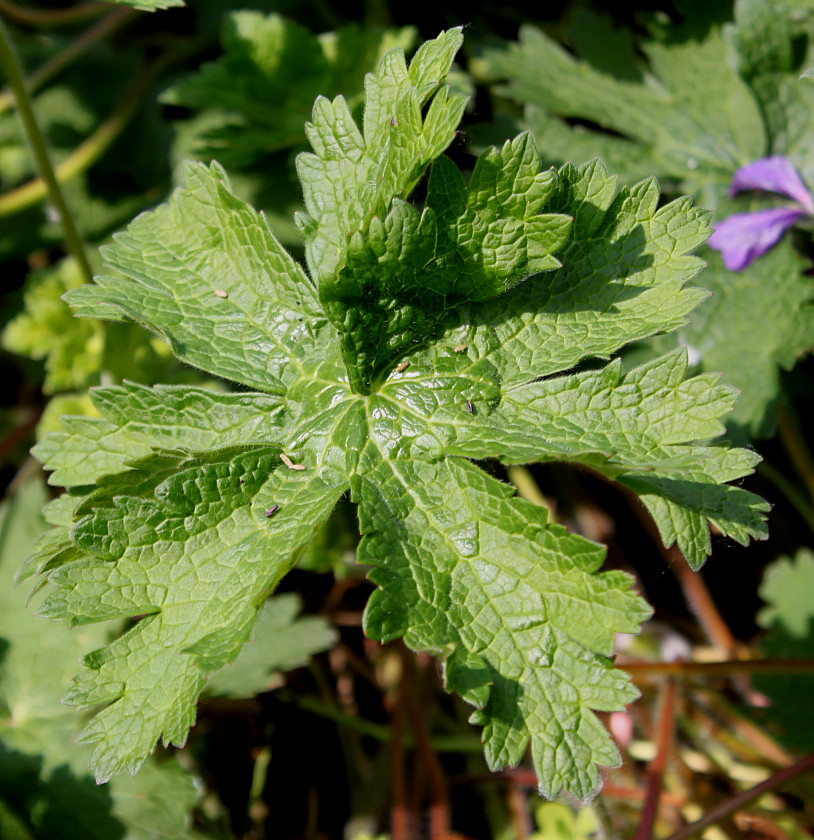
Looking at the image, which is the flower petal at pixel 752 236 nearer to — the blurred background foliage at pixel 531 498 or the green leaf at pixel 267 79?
the blurred background foliage at pixel 531 498

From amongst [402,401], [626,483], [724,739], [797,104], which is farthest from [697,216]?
[724,739]

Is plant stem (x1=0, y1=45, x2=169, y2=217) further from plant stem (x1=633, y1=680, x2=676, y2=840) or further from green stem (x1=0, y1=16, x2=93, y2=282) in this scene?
plant stem (x1=633, y1=680, x2=676, y2=840)

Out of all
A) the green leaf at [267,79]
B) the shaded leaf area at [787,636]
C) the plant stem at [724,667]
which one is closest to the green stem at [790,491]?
the shaded leaf area at [787,636]

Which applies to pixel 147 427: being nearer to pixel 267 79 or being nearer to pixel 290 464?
pixel 290 464

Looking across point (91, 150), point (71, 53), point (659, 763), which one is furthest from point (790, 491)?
point (71, 53)

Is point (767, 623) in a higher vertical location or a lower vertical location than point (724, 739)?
higher

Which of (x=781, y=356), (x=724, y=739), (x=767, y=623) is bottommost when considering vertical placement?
(x=724, y=739)

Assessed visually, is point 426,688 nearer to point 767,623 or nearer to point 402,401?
point 767,623
